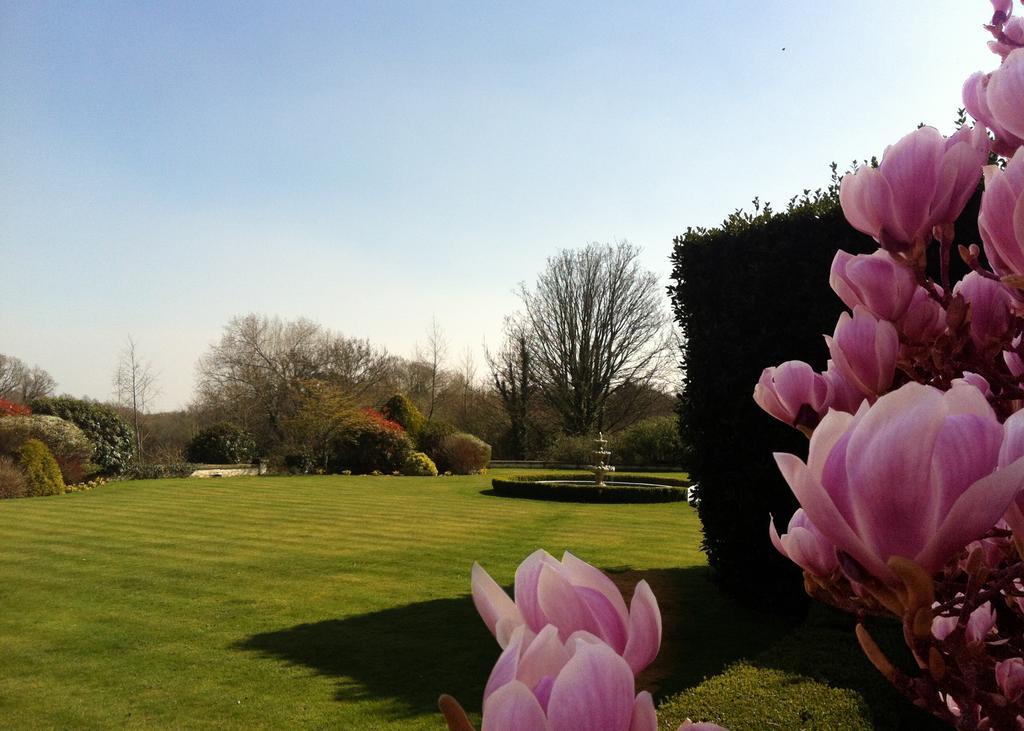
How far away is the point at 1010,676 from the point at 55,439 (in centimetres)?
2361

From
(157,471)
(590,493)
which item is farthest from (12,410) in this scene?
(590,493)

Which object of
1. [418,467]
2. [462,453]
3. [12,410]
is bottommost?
[418,467]

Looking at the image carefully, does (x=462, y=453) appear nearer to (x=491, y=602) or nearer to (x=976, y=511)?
(x=491, y=602)

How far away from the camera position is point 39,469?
60.2ft

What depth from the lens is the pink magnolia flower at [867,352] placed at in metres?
0.94

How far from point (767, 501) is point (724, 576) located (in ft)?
3.28

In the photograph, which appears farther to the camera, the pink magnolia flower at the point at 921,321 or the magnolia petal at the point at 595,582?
the pink magnolia flower at the point at 921,321

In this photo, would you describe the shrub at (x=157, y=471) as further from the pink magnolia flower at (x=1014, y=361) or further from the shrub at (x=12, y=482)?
the pink magnolia flower at (x=1014, y=361)

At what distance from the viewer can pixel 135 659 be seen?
6.45 meters

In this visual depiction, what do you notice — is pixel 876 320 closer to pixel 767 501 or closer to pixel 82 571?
pixel 767 501

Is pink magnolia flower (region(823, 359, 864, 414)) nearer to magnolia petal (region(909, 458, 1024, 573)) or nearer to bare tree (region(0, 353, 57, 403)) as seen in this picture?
magnolia petal (region(909, 458, 1024, 573))

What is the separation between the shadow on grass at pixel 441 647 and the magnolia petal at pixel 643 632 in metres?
5.29

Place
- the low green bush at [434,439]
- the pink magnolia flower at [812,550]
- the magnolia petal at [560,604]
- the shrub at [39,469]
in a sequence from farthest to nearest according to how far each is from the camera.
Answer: the low green bush at [434,439] → the shrub at [39,469] → the pink magnolia flower at [812,550] → the magnolia petal at [560,604]

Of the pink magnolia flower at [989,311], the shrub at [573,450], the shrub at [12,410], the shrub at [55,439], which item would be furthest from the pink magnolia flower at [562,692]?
the shrub at [573,450]
